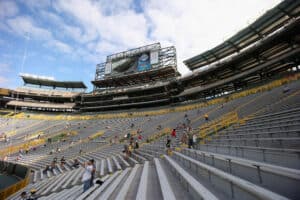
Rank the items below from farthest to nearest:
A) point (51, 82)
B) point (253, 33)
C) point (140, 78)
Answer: point (51, 82), point (140, 78), point (253, 33)

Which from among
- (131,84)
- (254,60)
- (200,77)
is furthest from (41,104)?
(254,60)

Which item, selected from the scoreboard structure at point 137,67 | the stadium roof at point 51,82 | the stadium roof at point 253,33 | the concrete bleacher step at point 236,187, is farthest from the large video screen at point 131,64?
the concrete bleacher step at point 236,187

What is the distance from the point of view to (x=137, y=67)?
47250 millimetres

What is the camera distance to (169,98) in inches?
1614

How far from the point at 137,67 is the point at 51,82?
30.4 m

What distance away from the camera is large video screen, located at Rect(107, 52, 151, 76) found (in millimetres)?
Result: 46053

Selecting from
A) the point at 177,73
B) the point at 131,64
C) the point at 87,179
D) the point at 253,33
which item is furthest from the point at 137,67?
the point at 87,179

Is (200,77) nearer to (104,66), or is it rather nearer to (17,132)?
(104,66)

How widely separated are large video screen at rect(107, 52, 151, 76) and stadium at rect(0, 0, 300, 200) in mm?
313

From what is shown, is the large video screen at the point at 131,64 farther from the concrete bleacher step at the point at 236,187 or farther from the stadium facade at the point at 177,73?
the concrete bleacher step at the point at 236,187

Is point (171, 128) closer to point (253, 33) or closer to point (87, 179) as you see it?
point (87, 179)

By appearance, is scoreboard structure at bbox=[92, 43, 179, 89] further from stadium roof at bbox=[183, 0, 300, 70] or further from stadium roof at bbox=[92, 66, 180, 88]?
stadium roof at bbox=[183, 0, 300, 70]

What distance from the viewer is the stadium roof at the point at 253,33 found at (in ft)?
74.9

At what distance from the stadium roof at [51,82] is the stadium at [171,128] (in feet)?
0.97
